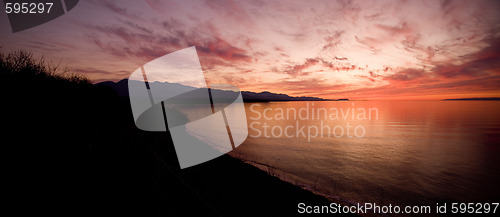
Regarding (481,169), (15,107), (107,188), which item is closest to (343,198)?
(107,188)

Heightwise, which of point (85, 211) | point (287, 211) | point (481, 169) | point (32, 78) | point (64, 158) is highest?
point (32, 78)

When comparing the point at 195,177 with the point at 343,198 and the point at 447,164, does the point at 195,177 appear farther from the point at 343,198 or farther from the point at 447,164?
the point at 447,164

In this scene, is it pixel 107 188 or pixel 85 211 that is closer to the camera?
pixel 85 211

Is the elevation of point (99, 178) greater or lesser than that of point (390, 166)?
greater

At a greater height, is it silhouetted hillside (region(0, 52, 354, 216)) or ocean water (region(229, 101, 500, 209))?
silhouetted hillside (region(0, 52, 354, 216))

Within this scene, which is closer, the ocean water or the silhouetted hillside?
the silhouetted hillside

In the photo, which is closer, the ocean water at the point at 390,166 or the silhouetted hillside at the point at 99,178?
the silhouetted hillside at the point at 99,178

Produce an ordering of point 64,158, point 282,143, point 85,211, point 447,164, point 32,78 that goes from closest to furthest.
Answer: point 85,211 → point 64,158 → point 32,78 → point 447,164 → point 282,143

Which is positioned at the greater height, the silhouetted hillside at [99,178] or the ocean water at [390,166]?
the silhouetted hillside at [99,178]

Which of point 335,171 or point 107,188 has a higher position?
point 107,188

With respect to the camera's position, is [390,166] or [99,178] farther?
[390,166]

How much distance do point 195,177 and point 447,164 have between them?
64.0 ft

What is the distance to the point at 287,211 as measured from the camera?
6438 mm

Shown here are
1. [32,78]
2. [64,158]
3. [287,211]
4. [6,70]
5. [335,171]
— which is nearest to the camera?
[287,211]
